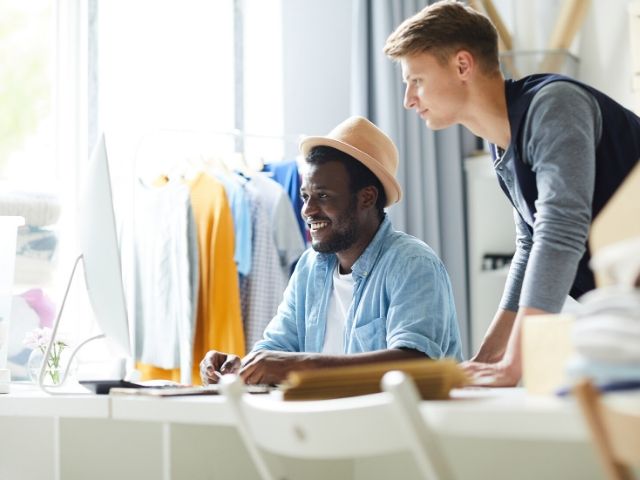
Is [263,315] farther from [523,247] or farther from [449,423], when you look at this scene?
[449,423]

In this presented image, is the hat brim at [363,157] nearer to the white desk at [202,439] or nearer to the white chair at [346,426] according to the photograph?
the white desk at [202,439]

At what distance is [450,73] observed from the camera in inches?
64.6

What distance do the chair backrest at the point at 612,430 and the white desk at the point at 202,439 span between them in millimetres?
38

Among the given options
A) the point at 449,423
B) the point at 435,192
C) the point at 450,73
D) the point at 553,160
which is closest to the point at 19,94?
the point at 435,192

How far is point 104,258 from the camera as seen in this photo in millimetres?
1600

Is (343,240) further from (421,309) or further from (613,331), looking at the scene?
(613,331)

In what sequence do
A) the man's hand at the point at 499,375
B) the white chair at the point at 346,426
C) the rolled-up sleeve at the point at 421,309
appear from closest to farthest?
the white chair at the point at 346,426 < the man's hand at the point at 499,375 < the rolled-up sleeve at the point at 421,309

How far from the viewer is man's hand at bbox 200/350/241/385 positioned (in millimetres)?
1817

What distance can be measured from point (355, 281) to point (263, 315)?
0.88 metres

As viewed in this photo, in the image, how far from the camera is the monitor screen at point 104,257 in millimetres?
1569

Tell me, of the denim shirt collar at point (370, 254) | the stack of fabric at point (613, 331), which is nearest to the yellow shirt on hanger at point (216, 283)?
the denim shirt collar at point (370, 254)

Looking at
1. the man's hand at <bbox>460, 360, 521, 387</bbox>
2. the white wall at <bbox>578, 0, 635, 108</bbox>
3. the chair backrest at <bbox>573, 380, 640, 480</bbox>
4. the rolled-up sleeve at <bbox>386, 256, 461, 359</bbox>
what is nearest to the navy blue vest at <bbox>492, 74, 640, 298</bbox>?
the rolled-up sleeve at <bbox>386, 256, 461, 359</bbox>

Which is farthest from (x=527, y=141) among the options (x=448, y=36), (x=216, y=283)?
(x=216, y=283)

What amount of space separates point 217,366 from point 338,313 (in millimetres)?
303
